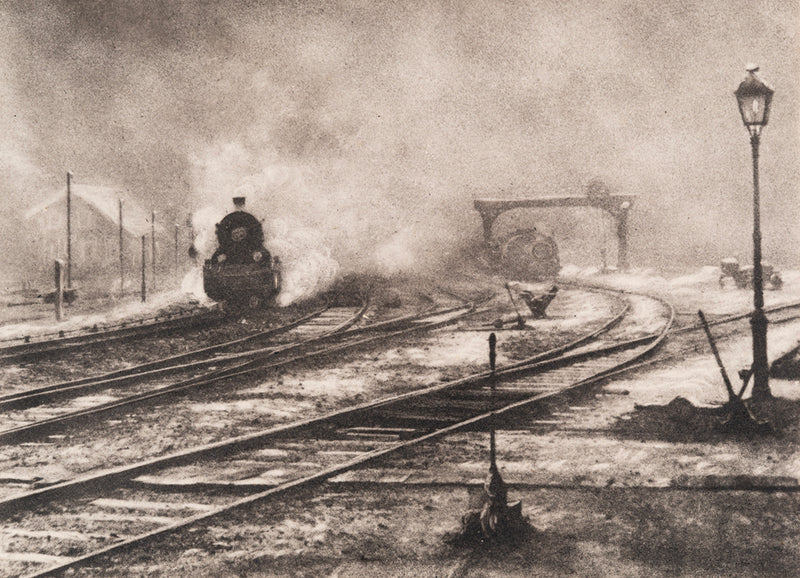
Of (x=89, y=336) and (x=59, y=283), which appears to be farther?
(x=59, y=283)

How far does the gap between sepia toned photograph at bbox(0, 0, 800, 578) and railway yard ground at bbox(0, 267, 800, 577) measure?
3 centimetres

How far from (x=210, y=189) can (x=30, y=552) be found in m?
32.3

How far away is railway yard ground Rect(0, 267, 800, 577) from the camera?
3887 millimetres

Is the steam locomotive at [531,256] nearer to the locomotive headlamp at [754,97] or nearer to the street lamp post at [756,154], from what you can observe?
the street lamp post at [756,154]

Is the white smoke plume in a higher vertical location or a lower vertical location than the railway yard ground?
higher

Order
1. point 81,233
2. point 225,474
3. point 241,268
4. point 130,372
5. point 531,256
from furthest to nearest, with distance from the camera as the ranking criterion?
point 81,233, point 531,256, point 241,268, point 130,372, point 225,474

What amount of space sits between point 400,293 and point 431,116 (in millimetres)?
15276

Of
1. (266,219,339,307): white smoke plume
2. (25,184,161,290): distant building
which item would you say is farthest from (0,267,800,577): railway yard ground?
(25,184,161,290): distant building

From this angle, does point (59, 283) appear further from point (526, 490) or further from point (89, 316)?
point (526, 490)

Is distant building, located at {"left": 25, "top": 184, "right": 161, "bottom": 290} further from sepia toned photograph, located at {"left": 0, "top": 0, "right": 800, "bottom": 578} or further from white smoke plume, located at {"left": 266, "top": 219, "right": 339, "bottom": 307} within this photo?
white smoke plume, located at {"left": 266, "top": 219, "right": 339, "bottom": 307}

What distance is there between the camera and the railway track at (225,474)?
4324mm

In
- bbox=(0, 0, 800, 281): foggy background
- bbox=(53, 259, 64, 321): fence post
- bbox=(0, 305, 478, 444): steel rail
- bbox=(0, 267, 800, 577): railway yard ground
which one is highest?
bbox=(0, 0, 800, 281): foggy background

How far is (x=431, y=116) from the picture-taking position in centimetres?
3312

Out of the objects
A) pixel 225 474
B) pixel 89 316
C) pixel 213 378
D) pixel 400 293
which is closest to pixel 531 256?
pixel 400 293
